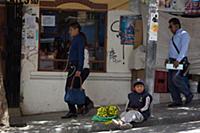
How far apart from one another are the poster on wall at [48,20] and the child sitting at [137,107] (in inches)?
107

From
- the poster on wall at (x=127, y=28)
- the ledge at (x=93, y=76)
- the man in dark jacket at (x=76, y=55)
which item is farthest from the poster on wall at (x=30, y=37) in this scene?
the poster on wall at (x=127, y=28)

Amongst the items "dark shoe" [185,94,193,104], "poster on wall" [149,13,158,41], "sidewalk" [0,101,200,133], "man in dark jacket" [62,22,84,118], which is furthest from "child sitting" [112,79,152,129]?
"dark shoe" [185,94,193,104]

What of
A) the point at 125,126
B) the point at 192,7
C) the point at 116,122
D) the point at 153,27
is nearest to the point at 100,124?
the point at 116,122

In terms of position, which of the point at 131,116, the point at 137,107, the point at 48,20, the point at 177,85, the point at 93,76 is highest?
the point at 48,20

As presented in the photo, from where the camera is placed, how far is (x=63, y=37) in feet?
37.6

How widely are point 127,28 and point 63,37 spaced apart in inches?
53.6

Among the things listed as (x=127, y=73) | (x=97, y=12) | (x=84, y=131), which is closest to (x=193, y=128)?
(x=84, y=131)

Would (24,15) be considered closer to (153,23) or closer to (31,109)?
(31,109)

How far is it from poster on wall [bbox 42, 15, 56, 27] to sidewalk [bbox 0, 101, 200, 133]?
6.13 feet

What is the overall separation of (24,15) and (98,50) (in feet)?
5.75

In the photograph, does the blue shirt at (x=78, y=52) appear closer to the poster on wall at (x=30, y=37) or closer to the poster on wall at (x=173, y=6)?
the poster on wall at (x=30, y=37)

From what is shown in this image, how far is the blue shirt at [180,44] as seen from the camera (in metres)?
10.5

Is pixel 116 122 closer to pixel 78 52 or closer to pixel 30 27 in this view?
pixel 78 52

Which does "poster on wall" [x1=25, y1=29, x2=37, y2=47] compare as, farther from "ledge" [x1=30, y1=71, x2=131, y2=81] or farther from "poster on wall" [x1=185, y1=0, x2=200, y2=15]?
"poster on wall" [x1=185, y1=0, x2=200, y2=15]
